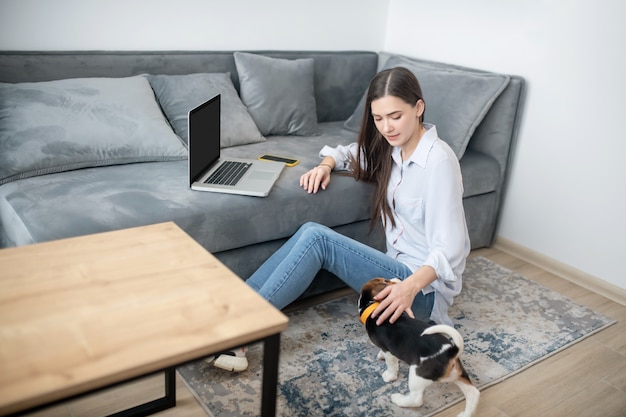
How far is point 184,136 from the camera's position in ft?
8.13

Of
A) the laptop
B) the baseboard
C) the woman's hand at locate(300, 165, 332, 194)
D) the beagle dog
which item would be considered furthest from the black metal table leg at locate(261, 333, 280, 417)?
the baseboard

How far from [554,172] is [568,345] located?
92cm

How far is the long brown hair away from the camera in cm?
174

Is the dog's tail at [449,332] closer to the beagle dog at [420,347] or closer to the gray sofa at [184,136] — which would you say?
the beagle dog at [420,347]

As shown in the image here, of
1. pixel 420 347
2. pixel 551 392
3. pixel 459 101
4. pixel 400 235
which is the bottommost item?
pixel 551 392

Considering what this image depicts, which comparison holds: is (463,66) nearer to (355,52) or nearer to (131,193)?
(355,52)

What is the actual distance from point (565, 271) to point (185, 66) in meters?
2.08

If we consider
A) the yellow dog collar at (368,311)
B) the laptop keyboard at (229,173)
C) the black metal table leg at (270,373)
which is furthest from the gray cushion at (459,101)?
the black metal table leg at (270,373)

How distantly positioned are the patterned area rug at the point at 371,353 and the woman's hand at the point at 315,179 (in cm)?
48

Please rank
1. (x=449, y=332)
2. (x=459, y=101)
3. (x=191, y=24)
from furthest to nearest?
1. (x=191, y=24)
2. (x=459, y=101)
3. (x=449, y=332)

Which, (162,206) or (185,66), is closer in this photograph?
(162,206)

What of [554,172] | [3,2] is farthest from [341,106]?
[3,2]

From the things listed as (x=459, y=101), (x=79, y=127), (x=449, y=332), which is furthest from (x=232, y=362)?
(x=459, y=101)

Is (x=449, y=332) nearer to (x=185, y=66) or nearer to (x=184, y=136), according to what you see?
(x=184, y=136)
